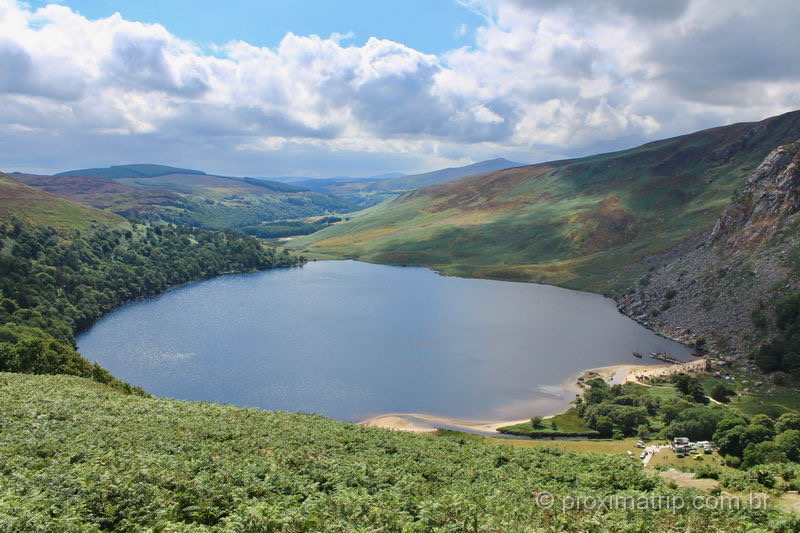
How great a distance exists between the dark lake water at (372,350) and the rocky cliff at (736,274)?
9160mm

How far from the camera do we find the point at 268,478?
1001 inches

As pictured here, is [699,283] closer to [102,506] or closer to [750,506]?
[750,506]

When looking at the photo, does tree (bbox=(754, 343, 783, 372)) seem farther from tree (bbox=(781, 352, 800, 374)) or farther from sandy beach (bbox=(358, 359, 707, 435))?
sandy beach (bbox=(358, 359, 707, 435))

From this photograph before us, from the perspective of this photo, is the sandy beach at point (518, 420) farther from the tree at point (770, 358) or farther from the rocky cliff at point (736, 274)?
the rocky cliff at point (736, 274)

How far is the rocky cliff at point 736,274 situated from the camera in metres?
115

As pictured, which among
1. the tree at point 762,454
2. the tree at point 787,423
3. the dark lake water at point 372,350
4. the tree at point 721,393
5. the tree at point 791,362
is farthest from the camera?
the dark lake water at point 372,350

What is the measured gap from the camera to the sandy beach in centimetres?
8339

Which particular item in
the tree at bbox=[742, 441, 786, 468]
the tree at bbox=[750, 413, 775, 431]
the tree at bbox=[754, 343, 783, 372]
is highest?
the tree at bbox=[754, 343, 783, 372]

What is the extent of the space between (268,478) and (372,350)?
97.9m

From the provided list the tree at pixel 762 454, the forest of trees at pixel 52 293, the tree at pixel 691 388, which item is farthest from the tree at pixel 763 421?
the forest of trees at pixel 52 293

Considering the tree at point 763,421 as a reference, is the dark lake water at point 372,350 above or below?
below

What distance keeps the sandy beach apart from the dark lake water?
272cm

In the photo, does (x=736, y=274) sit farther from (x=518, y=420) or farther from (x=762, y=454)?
(x=762, y=454)

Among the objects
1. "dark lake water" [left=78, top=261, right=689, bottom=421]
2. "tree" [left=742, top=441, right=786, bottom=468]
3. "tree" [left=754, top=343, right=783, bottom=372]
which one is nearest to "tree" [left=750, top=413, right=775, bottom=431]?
"tree" [left=742, top=441, right=786, bottom=468]
